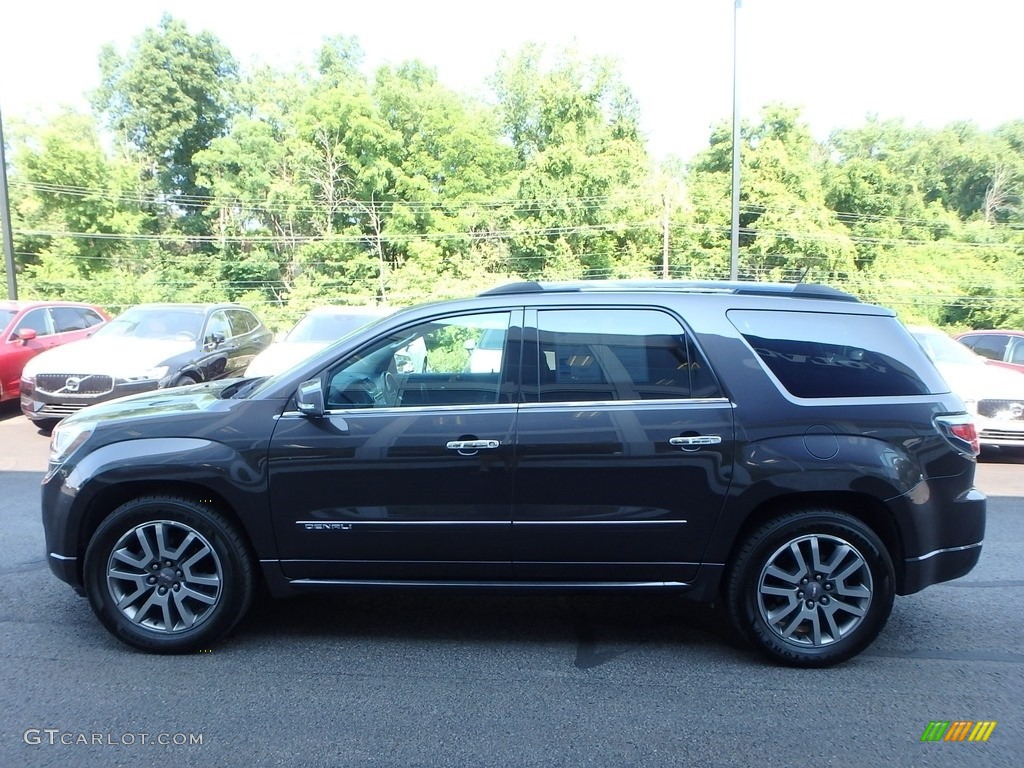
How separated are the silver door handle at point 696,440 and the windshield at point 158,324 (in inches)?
351

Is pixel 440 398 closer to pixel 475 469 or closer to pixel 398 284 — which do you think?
pixel 475 469

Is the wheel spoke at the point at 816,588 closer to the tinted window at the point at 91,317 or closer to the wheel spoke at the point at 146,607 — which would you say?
the wheel spoke at the point at 146,607

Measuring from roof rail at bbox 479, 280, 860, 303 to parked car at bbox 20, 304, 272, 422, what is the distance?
23.1 ft

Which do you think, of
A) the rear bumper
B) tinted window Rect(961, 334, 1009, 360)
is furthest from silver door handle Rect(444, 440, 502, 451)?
tinted window Rect(961, 334, 1009, 360)

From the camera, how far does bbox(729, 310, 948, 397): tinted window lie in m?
3.65

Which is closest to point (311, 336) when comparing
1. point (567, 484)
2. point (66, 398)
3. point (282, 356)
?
point (282, 356)

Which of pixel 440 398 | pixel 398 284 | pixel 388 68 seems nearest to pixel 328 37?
pixel 388 68

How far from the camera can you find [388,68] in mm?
33406

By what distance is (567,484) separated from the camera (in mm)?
3525

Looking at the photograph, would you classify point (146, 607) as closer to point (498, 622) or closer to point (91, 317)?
point (498, 622)

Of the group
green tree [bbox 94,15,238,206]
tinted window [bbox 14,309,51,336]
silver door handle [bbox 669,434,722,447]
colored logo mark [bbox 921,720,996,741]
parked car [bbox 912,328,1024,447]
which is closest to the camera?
colored logo mark [bbox 921,720,996,741]

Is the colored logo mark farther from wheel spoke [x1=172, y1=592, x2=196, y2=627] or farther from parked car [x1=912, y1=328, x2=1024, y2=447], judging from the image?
parked car [x1=912, y1=328, x2=1024, y2=447]

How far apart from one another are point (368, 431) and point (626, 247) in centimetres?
2883

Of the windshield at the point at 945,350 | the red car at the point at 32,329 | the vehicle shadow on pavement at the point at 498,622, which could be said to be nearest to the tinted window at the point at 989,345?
the windshield at the point at 945,350
